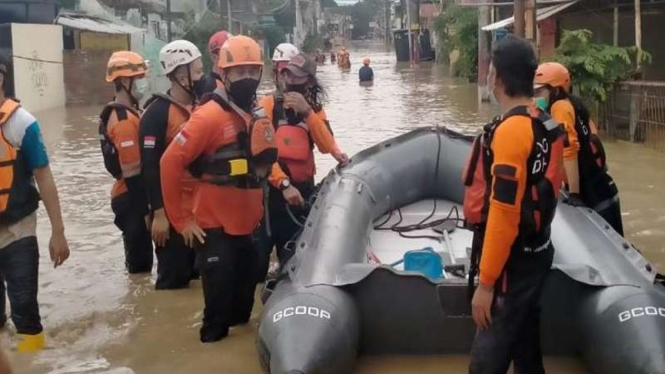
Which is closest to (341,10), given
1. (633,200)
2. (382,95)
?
(382,95)

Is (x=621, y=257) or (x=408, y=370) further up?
(x=621, y=257)

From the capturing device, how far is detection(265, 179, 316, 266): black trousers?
5902 mm

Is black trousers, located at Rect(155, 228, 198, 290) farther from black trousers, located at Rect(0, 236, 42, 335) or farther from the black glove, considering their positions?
the black glove

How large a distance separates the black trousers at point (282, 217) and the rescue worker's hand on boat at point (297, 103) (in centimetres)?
53

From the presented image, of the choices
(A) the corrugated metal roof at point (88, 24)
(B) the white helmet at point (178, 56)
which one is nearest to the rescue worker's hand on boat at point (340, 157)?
(B) the white helmet at point (178, 56)

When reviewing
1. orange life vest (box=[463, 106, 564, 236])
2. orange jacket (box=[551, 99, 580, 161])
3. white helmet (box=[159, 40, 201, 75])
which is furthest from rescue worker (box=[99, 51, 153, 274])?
orange life vest (box=[463, 106, 564, 236])

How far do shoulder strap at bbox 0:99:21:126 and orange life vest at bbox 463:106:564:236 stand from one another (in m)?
2.27

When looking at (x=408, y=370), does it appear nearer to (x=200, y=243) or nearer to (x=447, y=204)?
(x=200, y=243)

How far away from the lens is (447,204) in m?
7.19

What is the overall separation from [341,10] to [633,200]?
110 meters

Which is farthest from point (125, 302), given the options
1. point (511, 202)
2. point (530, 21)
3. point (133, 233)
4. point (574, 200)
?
point (530, 21)

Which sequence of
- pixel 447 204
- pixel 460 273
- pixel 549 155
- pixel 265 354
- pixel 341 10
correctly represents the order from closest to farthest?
pixel 549 155 → pixel 265 354 → pixel 460 273 → pixel 447 204 → pixel 341 10

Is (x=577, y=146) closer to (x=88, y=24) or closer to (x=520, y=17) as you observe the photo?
(x=520, y=17)

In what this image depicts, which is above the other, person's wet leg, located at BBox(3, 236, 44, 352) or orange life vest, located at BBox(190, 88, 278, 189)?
orange life vest, located at BBox(190, 88, 278, 189)
